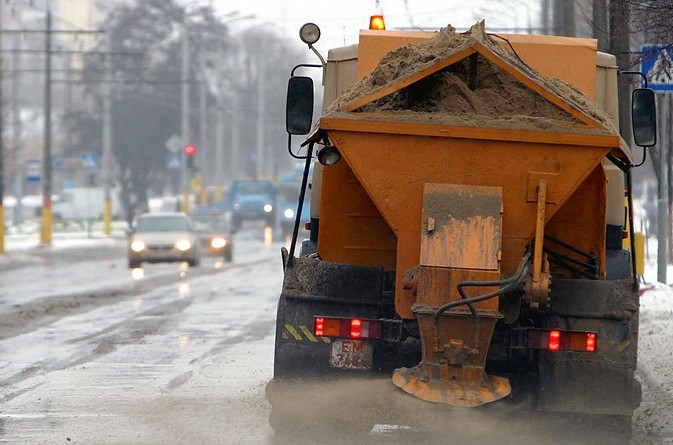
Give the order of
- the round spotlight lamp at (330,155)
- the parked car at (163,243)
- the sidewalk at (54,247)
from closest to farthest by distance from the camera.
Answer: the round spotlight lamp at (330,155) < the parked car at (163,243) < the sidewalk at (54,247)

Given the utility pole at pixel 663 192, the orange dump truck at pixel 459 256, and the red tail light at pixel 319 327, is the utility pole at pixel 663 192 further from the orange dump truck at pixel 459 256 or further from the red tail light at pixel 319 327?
the red tail light at pixel 319 327

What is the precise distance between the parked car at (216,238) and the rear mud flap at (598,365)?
28.7 metres

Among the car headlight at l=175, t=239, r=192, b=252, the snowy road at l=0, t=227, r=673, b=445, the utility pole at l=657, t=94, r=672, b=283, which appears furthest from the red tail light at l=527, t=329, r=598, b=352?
the car headlight at l=175, t=239, r=192, b=252

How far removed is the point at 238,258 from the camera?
39.8 meters

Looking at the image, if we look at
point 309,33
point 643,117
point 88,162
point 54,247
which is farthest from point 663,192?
point 88,162

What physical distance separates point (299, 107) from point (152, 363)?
4697mm

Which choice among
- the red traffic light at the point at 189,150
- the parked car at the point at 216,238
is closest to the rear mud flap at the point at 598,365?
the parked car at the point at 216,238

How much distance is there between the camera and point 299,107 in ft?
31.2

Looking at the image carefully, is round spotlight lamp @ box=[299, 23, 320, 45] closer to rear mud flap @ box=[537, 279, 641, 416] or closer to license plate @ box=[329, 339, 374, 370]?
license plate @ box=[329, 339, 374, 370]

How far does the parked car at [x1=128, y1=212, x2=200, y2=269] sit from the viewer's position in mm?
32750

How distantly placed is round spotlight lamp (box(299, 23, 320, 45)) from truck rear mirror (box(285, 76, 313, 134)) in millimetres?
830

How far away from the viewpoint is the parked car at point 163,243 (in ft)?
107

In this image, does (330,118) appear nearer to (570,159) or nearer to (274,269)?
(570,159)

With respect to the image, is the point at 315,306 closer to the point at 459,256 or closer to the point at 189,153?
the point at 459,256
